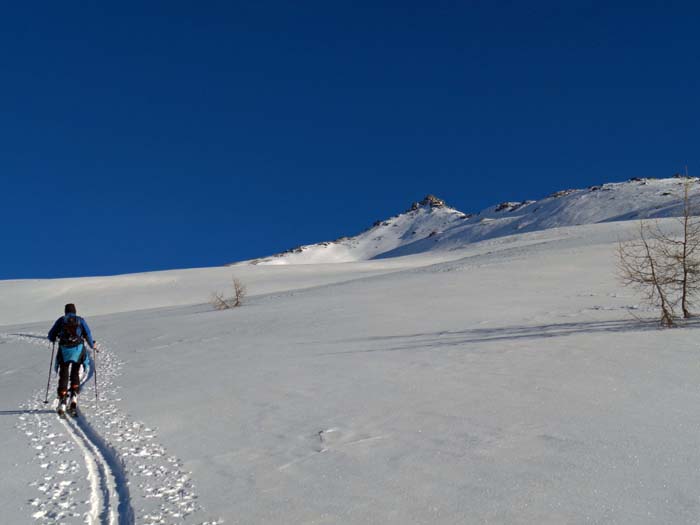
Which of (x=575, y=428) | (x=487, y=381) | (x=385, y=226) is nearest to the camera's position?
(x=575, y=428)

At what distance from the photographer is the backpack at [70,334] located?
31.7 ft

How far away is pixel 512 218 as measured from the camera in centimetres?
12419

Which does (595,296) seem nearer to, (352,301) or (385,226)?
(352,301)

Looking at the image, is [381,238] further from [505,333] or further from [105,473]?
[105,473]

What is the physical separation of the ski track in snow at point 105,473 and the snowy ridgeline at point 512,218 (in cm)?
6959

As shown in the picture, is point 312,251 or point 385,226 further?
point 385,226

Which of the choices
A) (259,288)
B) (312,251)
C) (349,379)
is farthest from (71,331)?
(312,251)

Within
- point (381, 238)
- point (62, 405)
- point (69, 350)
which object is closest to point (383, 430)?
point (62, 405)

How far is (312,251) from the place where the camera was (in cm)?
16600

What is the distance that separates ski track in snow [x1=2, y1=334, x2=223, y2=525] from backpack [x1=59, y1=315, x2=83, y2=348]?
120 centimetres

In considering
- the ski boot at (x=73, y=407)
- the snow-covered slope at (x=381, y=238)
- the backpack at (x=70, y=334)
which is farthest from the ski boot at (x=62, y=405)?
the snow-covered slope at (x=381, y=238)

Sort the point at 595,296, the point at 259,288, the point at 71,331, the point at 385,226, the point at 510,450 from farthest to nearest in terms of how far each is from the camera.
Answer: the point at 385,226 < the point at 259,288 < the point at 595,296 < the point at 71,331 < the point at 510,450

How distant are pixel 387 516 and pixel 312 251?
16215 centimetres

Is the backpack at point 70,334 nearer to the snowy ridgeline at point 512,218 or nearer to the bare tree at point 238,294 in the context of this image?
the bare tree at point 238,294
